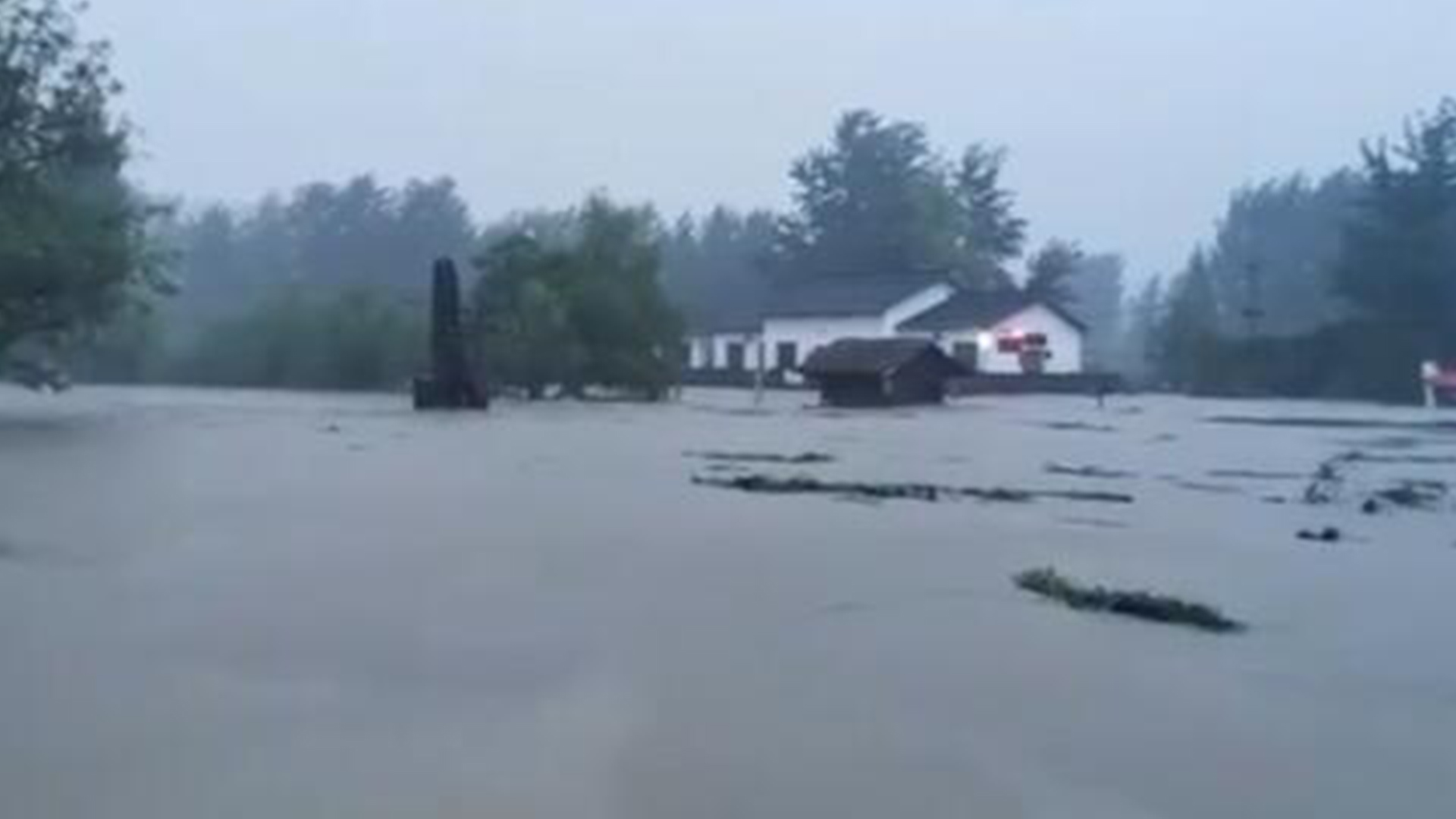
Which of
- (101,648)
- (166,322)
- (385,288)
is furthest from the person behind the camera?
(166,322)

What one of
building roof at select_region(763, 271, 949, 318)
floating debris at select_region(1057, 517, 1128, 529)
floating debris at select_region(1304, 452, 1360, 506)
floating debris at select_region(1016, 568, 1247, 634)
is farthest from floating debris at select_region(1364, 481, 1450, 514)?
building roof at select_region(763, 271, 949, 318)

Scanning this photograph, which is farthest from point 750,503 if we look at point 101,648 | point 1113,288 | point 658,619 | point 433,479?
point 1113,288

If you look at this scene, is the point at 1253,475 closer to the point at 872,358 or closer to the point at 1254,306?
the point at 872,358

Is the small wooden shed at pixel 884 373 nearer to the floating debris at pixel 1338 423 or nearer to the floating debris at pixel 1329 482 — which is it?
the floating debris at pixel 1338 423

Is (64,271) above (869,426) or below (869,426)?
above

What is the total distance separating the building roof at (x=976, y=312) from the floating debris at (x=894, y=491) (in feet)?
147

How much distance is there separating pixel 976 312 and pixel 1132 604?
53.5m

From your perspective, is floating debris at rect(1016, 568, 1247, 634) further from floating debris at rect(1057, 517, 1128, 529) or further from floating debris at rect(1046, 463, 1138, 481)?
floating debris at rect(1046, 463, 1138, 481)

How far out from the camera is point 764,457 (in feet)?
63.5

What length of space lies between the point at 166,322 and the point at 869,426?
35.8m

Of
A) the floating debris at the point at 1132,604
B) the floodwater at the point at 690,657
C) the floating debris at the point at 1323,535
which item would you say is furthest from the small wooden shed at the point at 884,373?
the floating debris at the point at 1132,604

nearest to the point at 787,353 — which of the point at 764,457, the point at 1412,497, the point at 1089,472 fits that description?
the point at 764,457

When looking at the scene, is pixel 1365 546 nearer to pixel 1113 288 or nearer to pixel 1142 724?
pixel 1142 724

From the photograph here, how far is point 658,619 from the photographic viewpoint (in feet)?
25.2
